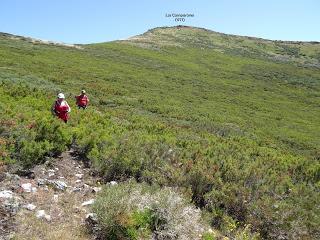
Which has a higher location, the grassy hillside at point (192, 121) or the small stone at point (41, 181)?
the small stone at point (41, 181)

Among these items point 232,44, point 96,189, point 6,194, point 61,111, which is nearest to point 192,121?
point 61,111

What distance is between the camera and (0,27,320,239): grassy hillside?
36.0ft

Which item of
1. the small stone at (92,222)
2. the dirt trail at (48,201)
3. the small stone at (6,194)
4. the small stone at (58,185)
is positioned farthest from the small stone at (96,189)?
the small stone at (6,194)

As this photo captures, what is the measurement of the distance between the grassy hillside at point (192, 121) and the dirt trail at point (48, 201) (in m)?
0.57

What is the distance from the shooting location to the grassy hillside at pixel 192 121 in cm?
1098

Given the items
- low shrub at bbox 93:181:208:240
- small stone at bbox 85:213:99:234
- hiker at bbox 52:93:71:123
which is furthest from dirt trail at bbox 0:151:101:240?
hiker at bbox 52:93:71:123

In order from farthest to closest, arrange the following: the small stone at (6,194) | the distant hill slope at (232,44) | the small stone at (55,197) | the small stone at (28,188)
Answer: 1. the distant hill slope at (232,44)
2. the small stone at (28,188)
3. the small stone at (55,197)
4. the small stone at (6,194)

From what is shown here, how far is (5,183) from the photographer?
9242mm

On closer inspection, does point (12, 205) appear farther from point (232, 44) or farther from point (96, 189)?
point (232, 44)

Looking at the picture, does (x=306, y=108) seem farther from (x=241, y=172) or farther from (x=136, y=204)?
(x=136, y=204)

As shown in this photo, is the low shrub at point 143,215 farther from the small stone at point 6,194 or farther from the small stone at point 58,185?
the small stone at point 6,194

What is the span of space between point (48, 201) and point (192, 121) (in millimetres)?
25214

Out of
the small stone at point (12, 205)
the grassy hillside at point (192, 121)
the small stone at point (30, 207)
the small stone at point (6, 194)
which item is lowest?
the grassy hillside at point (192, 121)

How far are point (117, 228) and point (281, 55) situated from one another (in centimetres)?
10542
